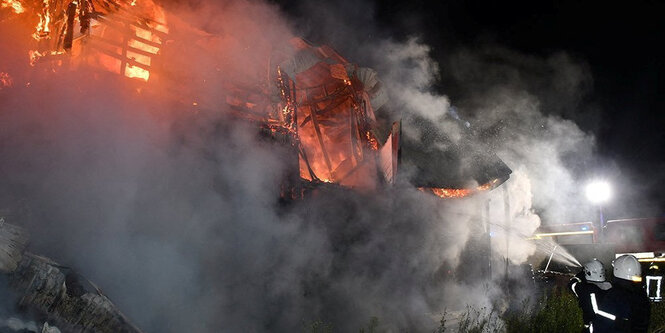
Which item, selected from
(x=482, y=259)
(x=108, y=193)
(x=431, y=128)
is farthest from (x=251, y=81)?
(x=482, y=259)

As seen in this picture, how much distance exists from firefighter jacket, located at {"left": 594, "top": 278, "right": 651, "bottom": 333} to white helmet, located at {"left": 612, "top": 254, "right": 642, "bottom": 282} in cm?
5

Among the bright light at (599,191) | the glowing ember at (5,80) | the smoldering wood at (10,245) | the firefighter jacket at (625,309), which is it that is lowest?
the smoldering wood at (10,245)

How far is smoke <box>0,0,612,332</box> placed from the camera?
390cm

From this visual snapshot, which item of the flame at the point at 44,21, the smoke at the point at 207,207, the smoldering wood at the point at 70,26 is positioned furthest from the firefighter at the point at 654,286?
the flame at the point at 44,21

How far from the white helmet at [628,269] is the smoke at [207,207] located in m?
3.31

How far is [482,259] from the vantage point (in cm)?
859

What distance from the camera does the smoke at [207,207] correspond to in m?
3.90

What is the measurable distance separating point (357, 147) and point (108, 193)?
192 inches

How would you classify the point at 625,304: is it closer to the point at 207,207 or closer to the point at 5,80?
the point at 207,207

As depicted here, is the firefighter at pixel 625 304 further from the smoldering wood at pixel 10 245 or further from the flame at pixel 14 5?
the flame at pixel 14 5

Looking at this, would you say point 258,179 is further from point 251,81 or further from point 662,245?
point 662,245

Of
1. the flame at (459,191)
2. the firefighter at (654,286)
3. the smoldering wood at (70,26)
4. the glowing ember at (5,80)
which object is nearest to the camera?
the glowing ember at (5,80)

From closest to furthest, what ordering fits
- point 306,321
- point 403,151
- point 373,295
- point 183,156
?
point 183,156
point 306,321
point 373,295
point 403,151

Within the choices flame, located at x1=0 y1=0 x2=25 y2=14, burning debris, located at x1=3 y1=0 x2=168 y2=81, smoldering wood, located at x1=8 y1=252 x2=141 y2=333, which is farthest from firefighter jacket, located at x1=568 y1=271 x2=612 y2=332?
flame, located at x1=0 y1=0 x2=25 y2=14
